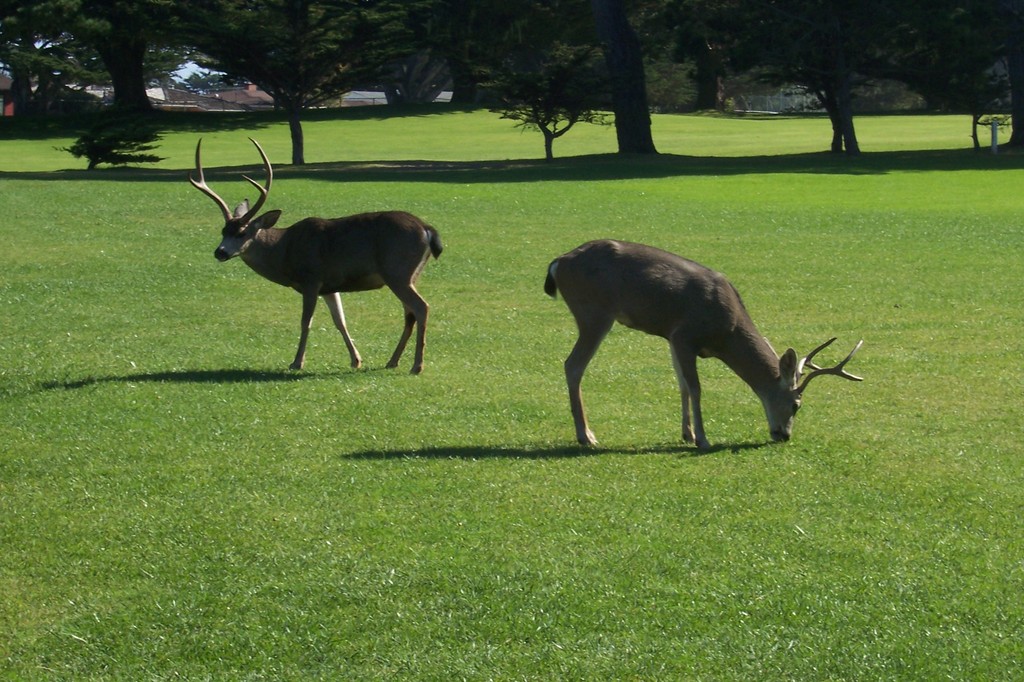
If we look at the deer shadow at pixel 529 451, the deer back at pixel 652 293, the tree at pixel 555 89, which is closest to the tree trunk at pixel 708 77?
the tree at pixel 555 89

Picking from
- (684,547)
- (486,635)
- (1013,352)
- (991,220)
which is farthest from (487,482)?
(991,220)

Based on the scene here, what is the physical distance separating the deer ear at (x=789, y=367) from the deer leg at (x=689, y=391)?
A: 58 cm

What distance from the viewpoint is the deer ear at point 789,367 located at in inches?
394

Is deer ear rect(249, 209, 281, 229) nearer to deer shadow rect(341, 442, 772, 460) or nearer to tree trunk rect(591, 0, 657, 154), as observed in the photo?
deer shadow rect(341, 442, 772, 460)

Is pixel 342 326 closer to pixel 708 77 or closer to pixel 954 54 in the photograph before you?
pixel 954 54

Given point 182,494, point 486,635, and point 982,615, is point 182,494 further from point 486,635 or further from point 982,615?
point 982,615

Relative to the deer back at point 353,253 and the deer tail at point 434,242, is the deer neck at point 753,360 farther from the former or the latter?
the deer back at point 353,253

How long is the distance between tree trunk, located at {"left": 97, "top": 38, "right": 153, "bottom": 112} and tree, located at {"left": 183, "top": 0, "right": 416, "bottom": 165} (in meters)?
9.92

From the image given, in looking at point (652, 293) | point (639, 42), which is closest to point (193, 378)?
point (652, 293)

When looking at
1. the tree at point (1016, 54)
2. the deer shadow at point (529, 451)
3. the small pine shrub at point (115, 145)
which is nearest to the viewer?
the deer shadow at point (529, 451)

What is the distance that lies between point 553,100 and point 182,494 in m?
39.7

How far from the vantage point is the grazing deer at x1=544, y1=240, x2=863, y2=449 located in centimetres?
1010

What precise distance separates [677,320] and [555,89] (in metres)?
37.7

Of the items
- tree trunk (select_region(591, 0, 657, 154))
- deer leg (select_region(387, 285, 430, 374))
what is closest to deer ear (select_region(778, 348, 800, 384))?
deer leg (select_region(387, 285, 430, 374))
